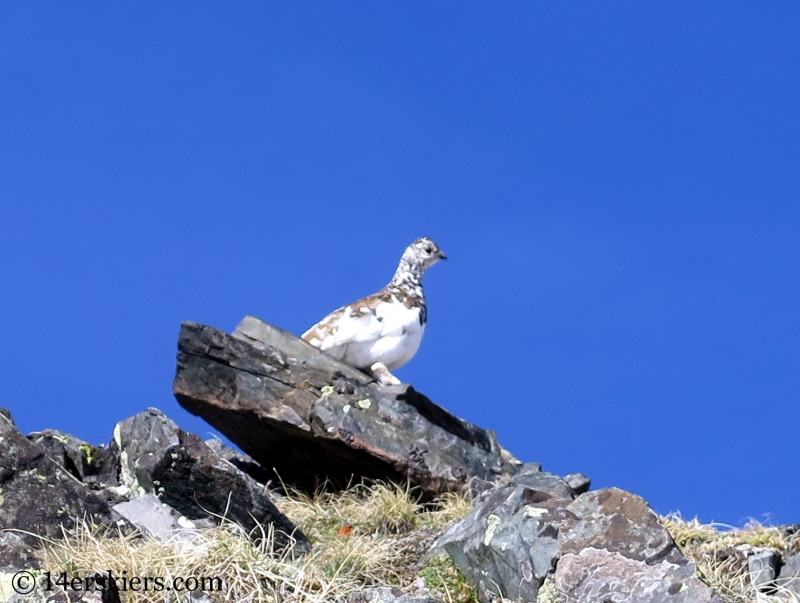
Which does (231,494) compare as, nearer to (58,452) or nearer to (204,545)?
(204,545)

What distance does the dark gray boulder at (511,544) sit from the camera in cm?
916

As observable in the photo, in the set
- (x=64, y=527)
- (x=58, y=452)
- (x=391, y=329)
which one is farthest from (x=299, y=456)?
(x=64, y=527)

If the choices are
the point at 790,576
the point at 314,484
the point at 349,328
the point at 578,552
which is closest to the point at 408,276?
the point at 349,328

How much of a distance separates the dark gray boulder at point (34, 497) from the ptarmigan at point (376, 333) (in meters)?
6.17

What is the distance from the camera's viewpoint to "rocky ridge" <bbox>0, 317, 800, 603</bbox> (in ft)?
29.7

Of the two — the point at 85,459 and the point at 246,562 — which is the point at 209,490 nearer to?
the point at 246,562

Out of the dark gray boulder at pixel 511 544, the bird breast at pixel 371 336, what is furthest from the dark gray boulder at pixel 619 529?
the bird breast at pixel 371 336

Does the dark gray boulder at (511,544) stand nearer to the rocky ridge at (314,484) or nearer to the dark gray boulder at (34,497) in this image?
the rocky ridge at (314,484)

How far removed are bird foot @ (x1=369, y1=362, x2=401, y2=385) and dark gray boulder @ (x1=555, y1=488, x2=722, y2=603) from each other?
624cm

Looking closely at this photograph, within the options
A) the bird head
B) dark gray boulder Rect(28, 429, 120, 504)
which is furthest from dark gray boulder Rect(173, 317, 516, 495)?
the bird head

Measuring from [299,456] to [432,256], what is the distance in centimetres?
374

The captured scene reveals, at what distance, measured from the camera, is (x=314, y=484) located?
47.9 feet

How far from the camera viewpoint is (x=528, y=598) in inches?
358

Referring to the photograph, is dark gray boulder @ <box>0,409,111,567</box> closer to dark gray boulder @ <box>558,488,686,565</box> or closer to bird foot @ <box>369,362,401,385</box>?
dark gray boulder @ <box>558,488,686,565</box>
